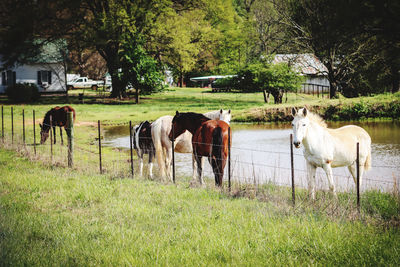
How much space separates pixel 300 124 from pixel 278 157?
5.39m

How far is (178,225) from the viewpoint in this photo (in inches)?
253

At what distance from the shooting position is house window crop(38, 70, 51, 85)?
49.4m

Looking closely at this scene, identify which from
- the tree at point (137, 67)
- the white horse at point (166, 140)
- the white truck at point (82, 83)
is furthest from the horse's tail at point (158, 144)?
the white truck at point (82, 83)

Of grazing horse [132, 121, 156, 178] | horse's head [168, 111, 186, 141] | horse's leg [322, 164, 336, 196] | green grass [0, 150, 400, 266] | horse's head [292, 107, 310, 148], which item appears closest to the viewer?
green grass [0, 150, 400, 266]

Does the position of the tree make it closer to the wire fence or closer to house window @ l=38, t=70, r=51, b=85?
house window @ l=38, t=70, r=51, b=85

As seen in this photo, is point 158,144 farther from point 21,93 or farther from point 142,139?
point 21,93

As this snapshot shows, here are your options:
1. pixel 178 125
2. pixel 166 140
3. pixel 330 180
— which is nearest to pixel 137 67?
pixel 166 140

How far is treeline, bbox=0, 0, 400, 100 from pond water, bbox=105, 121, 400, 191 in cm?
244

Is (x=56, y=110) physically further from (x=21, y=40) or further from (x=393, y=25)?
(x=393, y=25)

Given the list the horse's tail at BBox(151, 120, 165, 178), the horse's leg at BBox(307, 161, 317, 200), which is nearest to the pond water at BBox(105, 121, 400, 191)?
the horse's leg at BBox(307, 161, 317, 200)

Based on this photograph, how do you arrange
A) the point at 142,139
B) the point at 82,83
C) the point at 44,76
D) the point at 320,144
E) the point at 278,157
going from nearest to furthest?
the point at 320,144
the point at 142,139
the point at 278,157
the point at 44,76
the point at 82,83

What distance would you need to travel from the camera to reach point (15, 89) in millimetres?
38688

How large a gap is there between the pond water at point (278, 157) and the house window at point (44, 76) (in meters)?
26.8

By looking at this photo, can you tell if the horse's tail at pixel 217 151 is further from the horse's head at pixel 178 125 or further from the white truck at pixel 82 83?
the white truck at pixel 82 83
